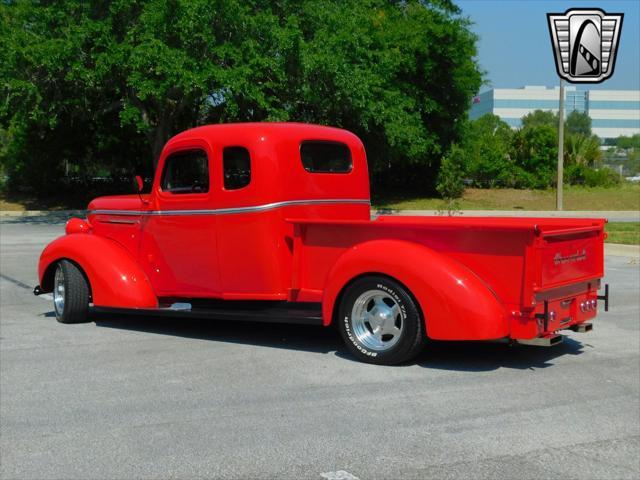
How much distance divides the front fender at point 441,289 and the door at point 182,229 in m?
1.81

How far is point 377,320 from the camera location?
6.71m

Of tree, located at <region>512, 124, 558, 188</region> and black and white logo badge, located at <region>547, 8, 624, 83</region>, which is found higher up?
→ black and white logo badge, located at <region>547, 8, 624, 83</region>

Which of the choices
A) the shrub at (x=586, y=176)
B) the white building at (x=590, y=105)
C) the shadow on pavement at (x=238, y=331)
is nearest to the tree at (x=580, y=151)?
the shrub at (x=586, y=176)

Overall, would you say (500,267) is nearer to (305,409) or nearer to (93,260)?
(305,409)

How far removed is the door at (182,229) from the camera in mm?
7688

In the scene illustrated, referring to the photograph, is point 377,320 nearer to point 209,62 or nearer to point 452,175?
point 209,62

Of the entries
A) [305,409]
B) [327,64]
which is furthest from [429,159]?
[305,409]

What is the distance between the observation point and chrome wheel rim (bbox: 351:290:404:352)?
6594 mm

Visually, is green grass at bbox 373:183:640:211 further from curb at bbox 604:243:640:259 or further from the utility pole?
curb at bbox 604:243:640:259

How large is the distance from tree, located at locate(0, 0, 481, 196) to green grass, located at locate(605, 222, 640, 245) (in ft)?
30.0

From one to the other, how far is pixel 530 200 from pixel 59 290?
97.3 ft

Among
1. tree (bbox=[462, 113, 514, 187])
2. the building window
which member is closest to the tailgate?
the building window

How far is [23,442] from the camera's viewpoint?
487 cm

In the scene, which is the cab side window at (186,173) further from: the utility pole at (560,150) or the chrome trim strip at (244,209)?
the utility pole at (560,150)
